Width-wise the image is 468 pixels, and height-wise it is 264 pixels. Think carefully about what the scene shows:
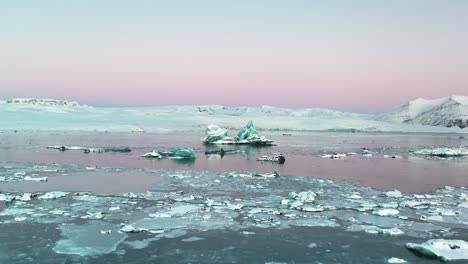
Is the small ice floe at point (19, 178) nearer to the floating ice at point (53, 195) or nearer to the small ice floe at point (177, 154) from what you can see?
the floating ice at point (53, 195)

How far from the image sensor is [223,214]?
9000 millimetres

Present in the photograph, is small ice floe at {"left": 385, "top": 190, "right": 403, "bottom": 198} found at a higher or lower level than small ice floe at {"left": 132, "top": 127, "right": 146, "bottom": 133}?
lower

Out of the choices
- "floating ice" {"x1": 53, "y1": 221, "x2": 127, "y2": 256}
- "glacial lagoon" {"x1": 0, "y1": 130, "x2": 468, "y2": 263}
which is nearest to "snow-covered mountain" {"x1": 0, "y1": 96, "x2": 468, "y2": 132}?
"glacial lagoon" {"x1": 0, "y1": 130, "x2": 468, "y2": 263}

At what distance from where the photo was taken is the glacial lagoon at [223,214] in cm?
666

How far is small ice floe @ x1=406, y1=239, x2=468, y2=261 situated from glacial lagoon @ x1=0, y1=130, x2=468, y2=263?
0.05 metres

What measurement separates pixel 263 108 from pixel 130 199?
86924 mm

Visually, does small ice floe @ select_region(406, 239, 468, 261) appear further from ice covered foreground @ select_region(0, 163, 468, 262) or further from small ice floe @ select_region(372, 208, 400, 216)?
small ice floe @ select_region(372, 208, 400, 216)

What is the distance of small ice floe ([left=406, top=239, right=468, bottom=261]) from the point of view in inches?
256

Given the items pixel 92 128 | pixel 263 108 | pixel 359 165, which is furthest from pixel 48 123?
pixel 263 108

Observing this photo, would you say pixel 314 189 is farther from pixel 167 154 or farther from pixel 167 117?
pixel 167 117

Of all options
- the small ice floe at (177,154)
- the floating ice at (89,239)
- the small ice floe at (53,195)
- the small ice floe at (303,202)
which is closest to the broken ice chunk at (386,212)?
the small ice floe at (303,202)

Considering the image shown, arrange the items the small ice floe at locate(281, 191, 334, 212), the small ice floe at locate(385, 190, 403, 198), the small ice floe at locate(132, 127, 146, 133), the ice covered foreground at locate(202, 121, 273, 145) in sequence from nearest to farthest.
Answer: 1. the small ice floe at locate(281, 191, 334, 212)
2. the small ice floe at locate(385, 190, 403, 198)
3. the ice covered foreground at locate(202, 121, 273, 145)
4. the small ice floe at locate(132, 127, 146, 133)

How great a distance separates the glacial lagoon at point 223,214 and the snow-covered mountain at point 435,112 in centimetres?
6299

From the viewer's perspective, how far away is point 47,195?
10.4m
